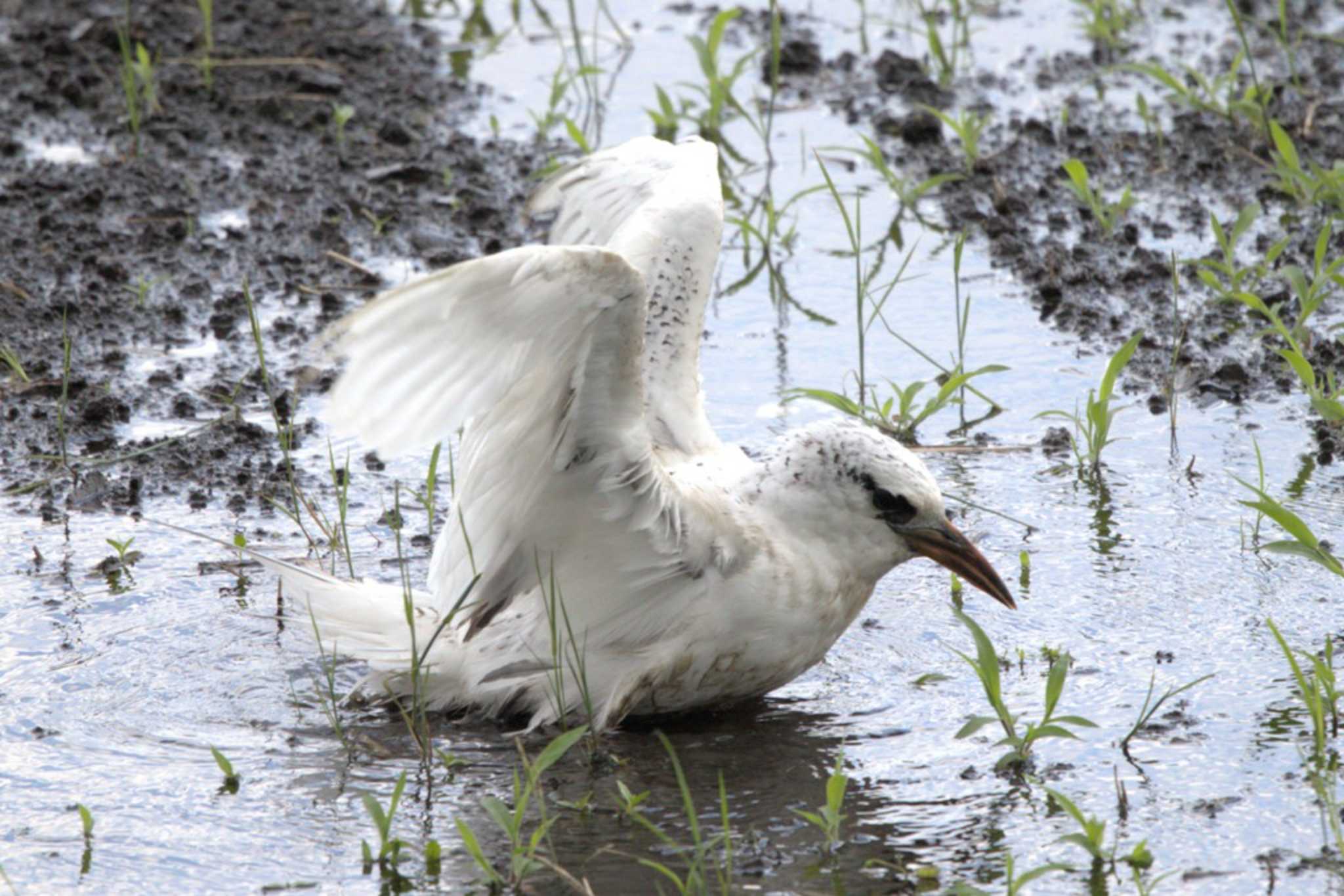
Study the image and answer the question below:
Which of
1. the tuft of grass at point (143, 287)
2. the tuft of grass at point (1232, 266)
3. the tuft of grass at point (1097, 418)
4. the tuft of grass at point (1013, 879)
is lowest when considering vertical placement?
the tuft of grass at point (1013, 879)

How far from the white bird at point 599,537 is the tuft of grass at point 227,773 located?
0.48 metres

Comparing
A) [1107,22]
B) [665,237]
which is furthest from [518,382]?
[1107,22]

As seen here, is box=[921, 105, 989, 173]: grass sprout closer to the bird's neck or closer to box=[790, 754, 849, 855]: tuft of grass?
the bird's neck

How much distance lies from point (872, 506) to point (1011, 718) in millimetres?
655

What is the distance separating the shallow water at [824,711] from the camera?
3680 millimetres

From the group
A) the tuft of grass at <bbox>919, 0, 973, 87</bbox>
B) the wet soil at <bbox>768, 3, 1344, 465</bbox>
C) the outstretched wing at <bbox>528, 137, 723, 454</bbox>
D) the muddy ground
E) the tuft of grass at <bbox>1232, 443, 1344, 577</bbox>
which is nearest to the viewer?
the tuft of grass at <bbox>1232, 443, 1344, 577</bbox>

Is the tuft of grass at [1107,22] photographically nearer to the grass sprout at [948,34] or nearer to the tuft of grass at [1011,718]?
the grass sprout at [948,34]

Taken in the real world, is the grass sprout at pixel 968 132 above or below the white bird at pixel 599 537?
above

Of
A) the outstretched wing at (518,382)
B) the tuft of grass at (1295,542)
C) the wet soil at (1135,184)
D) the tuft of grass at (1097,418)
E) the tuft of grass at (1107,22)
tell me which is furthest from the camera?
the tuft of grass at (1107,22)

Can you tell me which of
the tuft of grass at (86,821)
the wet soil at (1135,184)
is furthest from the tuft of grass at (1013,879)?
the wet soil at (1135,184)

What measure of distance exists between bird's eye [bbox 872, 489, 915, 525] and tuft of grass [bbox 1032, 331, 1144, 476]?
1006 millimetres

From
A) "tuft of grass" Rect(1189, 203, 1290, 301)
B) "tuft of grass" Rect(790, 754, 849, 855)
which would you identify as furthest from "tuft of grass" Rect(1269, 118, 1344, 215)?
"tuft of grass" Rect(790, 754, 849, 855)

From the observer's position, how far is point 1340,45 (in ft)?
27.0

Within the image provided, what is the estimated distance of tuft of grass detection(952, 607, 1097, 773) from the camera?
3.76 metres
